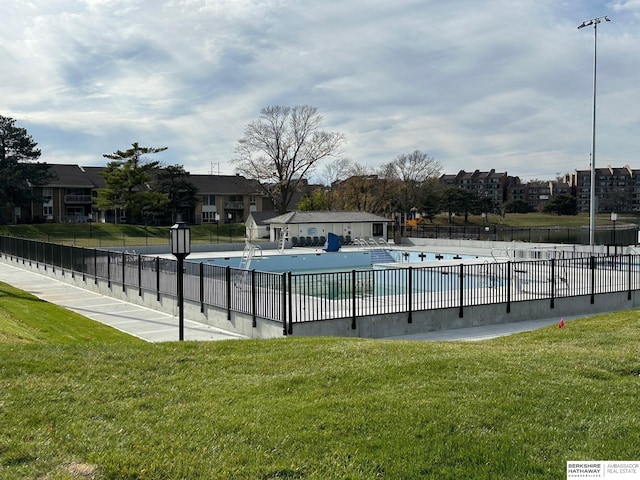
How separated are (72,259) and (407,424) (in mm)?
23731

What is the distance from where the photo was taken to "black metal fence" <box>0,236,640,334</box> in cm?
1408

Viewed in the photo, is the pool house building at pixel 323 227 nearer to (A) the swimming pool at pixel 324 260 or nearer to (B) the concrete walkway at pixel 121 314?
(A) the swimming pool at pixel 324 260

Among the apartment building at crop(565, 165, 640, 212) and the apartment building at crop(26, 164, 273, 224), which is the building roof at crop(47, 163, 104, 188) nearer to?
the apartment building at crop(26, 164, 273, 224)

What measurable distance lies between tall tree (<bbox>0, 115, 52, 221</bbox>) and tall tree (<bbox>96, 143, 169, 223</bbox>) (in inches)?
246

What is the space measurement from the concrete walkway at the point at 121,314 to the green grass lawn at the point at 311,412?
21.1ft

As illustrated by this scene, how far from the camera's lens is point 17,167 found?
192ft

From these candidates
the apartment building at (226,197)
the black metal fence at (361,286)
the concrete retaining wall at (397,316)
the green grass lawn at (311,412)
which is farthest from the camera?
the apartment building at (226,197)

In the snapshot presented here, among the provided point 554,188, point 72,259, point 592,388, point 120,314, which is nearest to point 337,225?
point 72,259

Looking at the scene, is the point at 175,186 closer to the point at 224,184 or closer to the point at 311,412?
the point at 224,184

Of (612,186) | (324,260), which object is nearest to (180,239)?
(324,260)

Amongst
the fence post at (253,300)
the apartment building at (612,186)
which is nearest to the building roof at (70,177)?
the fence post at (253,300)

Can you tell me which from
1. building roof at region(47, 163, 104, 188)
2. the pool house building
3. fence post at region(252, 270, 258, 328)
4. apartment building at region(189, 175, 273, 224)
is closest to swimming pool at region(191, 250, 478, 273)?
the pool house building

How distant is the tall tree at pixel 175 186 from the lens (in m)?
68.4

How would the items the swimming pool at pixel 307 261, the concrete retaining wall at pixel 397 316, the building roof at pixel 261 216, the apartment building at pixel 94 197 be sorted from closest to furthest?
the concrete retaining wall at pixel 397 316
the swimming pool at pixel 307 261
the building roof at pixel 261 216
the apartment building at pixel 94 197
